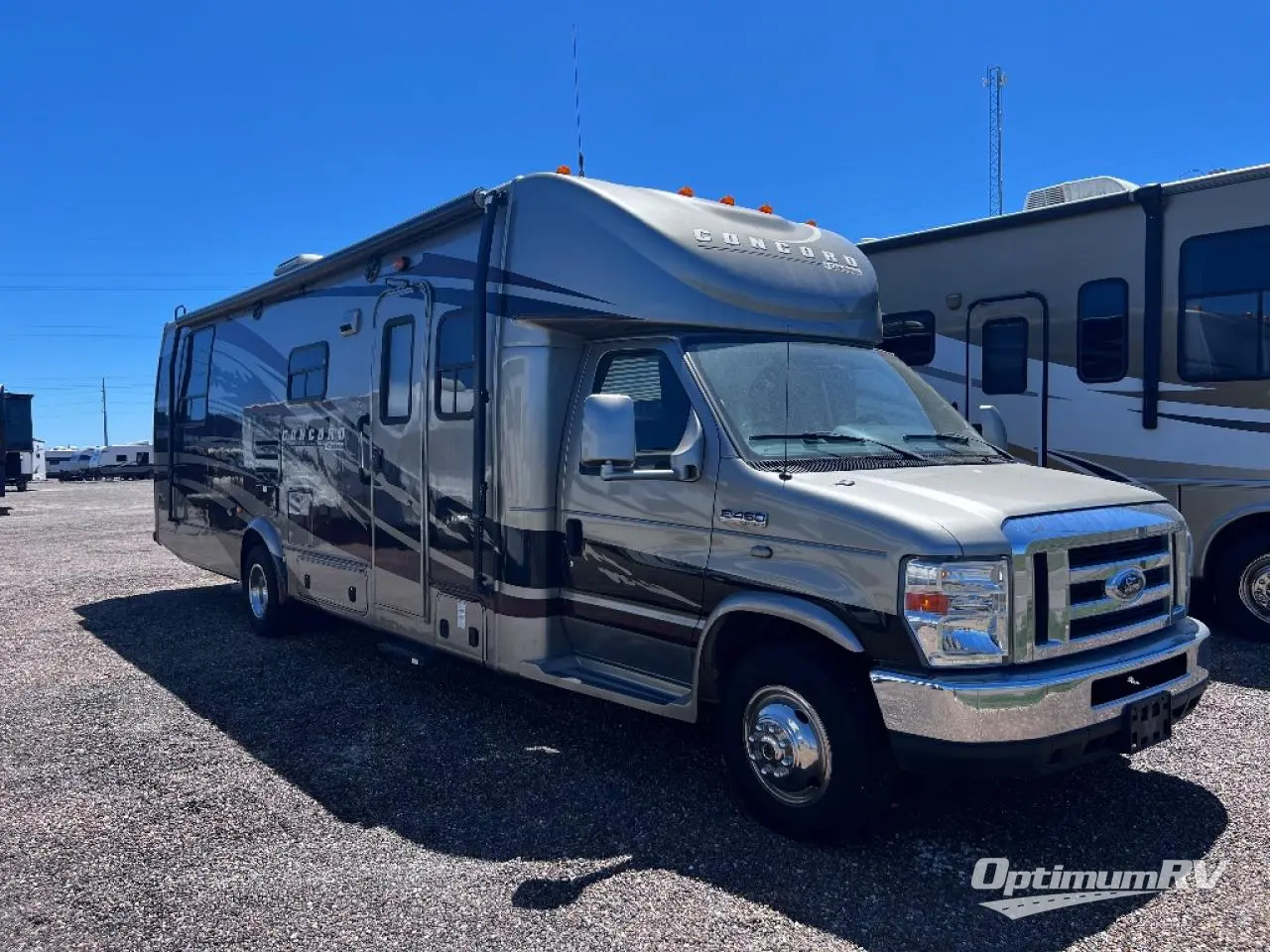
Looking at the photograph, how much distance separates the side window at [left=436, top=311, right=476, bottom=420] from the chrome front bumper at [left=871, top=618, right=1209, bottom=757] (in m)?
2.93

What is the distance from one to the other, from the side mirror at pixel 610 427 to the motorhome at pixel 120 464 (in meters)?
50.5

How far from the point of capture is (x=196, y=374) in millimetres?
9555

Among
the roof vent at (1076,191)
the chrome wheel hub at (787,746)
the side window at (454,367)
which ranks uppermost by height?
the roof vent at (1076,191)

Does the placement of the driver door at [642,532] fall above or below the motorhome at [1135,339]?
below

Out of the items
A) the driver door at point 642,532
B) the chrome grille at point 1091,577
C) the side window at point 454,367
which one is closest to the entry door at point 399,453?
the side window at point 454,367

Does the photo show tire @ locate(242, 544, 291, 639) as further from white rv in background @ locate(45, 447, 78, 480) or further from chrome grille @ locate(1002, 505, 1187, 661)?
white rv in background @ locate(45, 447, 78, 480)

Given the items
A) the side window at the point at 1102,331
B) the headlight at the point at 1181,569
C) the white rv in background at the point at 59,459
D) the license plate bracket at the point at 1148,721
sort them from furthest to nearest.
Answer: the white rv in background at the point at 59,459 < the side window at the point at 1102,331 < the headlight at the point at 1181,569 < the license plate bracket at the point at 1148,721

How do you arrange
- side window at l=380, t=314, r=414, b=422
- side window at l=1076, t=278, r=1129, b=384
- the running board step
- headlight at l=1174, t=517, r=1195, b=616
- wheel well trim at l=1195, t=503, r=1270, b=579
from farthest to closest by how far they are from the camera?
1. side window at l=1076, t=278, r=1129, b=384
2. wheel well trim at l=1195, t=503, r=1270, b=579
3. side window at l=380, t=314, r=414, b=422
4. the running board step
5. headlight at l=1174, t=517, r=1195, b=616

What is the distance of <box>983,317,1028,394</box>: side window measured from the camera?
Result: 8469 millimetres

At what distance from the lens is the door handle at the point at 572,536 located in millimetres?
5156

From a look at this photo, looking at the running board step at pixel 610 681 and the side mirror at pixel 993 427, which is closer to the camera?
the running board step at pixel 610 681

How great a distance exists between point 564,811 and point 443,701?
2022 millimetres

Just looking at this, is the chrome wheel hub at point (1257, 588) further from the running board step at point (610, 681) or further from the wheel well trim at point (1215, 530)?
the running board step at point (610, 681)

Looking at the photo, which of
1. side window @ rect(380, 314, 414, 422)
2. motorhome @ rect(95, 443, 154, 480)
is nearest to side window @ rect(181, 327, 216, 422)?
side window @ rect(380, 314, 414, 422)
